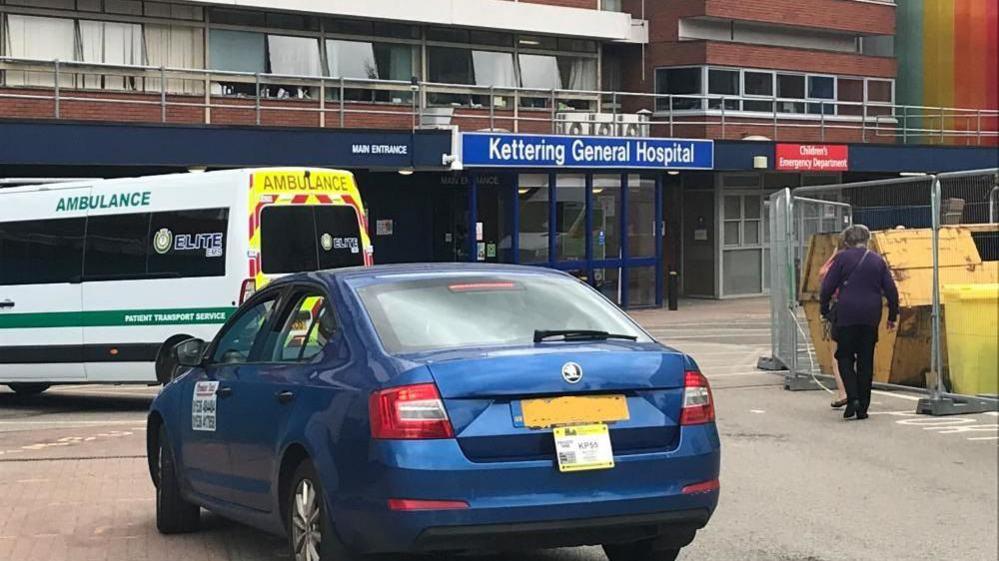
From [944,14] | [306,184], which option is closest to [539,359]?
[944,14]

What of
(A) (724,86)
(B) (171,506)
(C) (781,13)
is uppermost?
(C) (781,13)

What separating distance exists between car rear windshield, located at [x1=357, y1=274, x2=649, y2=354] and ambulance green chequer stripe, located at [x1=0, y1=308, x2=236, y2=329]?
7.97 meters

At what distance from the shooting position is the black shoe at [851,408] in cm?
1284

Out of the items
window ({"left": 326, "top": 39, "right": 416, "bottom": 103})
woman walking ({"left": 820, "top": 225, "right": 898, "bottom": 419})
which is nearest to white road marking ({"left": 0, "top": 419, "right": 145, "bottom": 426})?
woman walking ({"left": 820, "top": 225, "right": 898, "bottom": 419})

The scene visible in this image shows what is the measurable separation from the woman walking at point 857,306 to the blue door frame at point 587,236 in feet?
57.1

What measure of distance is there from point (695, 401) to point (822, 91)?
34.1 meters

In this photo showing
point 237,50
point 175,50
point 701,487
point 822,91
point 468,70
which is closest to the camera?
point 701,487

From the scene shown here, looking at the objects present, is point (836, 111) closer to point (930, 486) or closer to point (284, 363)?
point (930, 486)

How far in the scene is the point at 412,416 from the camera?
5895 millimetres

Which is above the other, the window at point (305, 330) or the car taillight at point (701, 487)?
the window at point (305, 330)

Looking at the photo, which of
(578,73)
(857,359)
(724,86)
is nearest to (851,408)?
(857,359)

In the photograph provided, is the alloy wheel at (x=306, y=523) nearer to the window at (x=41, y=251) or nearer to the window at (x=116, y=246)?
the window at (x=116, y=246)

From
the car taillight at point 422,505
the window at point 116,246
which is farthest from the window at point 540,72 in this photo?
the car taillight at point 422,505

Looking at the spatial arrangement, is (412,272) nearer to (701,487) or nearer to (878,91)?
(701,487)
